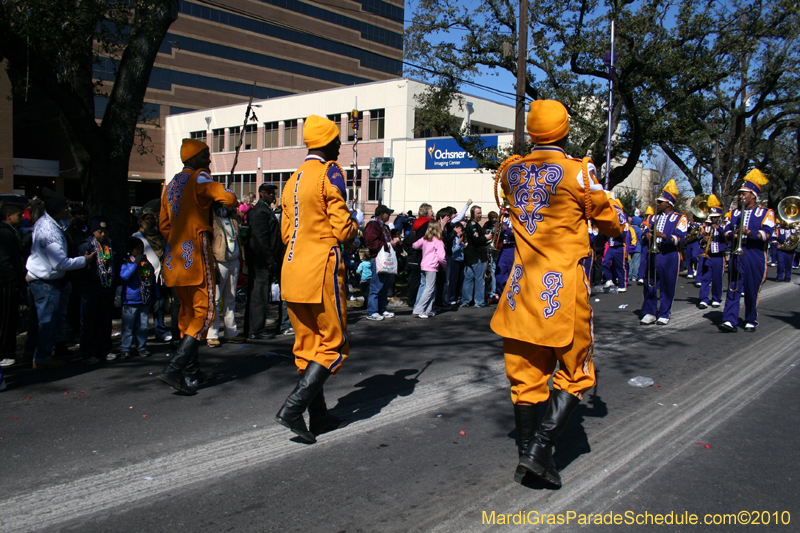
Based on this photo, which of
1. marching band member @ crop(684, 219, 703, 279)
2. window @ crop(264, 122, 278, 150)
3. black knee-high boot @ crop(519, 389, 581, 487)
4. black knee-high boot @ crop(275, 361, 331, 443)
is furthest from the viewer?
window @ crop(264, 122, 278, 150)

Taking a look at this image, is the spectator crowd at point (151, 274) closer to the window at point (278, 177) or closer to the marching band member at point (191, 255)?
the marching band member at point (191, 255)

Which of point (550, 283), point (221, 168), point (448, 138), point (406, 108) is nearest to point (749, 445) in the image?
point (550, 283)

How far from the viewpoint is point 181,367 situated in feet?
17.3

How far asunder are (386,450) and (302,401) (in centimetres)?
67

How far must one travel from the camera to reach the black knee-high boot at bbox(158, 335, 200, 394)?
5238 millimetres

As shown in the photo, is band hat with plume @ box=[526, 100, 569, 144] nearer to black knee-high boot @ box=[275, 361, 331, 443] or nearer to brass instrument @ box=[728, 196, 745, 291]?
black knee-high boot @ box=[275, 361, 331, 443]

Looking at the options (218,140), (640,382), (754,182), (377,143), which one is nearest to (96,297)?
(640,382)

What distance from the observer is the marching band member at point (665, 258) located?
9.15m

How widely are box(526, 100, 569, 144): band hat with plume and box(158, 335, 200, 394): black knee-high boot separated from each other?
3458 millimetres

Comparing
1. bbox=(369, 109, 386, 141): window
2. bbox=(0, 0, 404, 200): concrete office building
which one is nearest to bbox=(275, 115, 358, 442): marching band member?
bbox=(369, 109, 386, 141): window

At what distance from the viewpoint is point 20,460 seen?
3934 mm

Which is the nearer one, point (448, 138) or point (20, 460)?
point (20, 460)

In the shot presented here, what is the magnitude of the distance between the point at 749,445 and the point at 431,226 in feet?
21.7

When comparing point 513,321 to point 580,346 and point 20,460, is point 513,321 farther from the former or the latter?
point 20,460
